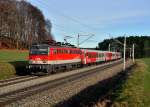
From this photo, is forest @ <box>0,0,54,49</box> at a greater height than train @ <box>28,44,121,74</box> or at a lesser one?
greater

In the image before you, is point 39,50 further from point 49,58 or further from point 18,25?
point 18,25

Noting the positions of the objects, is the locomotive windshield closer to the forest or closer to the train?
the train

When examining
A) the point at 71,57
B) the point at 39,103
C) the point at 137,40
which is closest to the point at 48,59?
the point at 71,57

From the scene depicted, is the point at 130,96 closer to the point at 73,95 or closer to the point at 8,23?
the point at 73,95

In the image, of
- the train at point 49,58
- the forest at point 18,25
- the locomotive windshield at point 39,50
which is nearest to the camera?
the train at point 49,58

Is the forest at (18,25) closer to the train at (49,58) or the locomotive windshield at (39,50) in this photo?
the train at (49,58)

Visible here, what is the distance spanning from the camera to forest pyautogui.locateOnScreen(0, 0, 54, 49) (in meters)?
90.4

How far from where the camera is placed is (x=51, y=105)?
1888 centimetres

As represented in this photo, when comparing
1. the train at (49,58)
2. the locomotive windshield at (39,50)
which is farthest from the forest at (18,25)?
the locomotive windshield at (39,50)

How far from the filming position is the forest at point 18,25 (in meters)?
90.4

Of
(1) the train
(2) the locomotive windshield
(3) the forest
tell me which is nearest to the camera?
(1) the train

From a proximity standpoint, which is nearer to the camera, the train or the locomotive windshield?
the train

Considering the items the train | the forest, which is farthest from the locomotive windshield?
the forest

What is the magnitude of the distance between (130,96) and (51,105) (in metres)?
3.96
